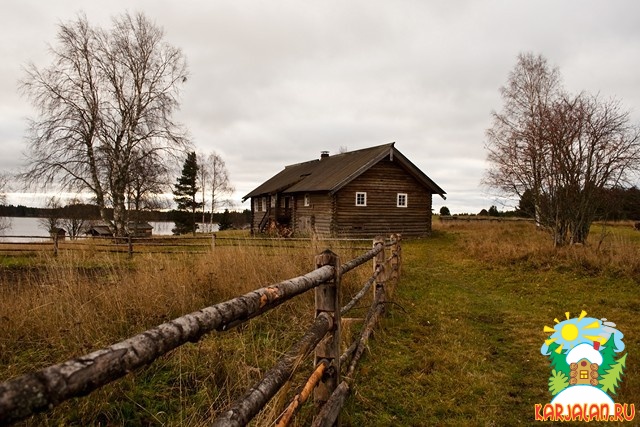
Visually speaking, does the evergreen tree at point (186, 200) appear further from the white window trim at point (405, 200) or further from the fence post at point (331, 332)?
the fence post at point (331, 332)

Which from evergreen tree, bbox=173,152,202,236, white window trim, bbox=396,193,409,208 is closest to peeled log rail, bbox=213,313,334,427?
white window trim, bbox=396,193,409,208

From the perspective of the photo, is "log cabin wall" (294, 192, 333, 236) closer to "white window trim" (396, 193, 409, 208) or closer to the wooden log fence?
"white window trim" (396, 193, 409, 208)

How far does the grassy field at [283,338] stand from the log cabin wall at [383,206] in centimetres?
1288

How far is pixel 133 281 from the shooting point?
6.20 metres

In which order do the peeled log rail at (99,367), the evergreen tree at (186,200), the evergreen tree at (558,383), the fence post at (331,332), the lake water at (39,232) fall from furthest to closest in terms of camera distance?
the evergreen tree at (186,200), the lake water at (39,232), the evergreen tree at (558,383), the fence post at (331,332), the peeled log rail at (99,367)

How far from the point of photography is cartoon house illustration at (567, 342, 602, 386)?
3.69 metres

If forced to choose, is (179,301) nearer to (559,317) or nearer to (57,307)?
(57,307)

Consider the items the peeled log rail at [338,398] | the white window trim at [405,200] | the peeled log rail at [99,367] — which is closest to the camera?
the peeled log rail at [99,367]

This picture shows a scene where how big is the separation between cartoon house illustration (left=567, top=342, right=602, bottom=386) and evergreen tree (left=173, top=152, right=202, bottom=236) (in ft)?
154

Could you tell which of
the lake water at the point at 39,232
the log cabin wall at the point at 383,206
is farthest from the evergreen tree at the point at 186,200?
the log cabin wall at the point at 383,206

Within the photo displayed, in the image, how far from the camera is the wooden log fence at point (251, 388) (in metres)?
0.89

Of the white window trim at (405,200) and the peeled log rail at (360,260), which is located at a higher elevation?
the white window trim at (405,200)

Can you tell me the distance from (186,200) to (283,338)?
45.1 m

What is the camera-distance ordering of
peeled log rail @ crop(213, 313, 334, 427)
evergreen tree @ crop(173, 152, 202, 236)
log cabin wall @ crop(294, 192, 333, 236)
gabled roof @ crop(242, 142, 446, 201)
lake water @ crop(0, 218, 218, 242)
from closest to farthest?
peeled log rail @ crop(213, 313, 334, 427)
lake water @ crop(0, 218, 218, 242)
gabled roof @ crop(242, 142, 446, 201)
log cabin wall @ crop(294, 192, 333, 236)
evergreen tree @ crop(173, 152, 202, 236)
